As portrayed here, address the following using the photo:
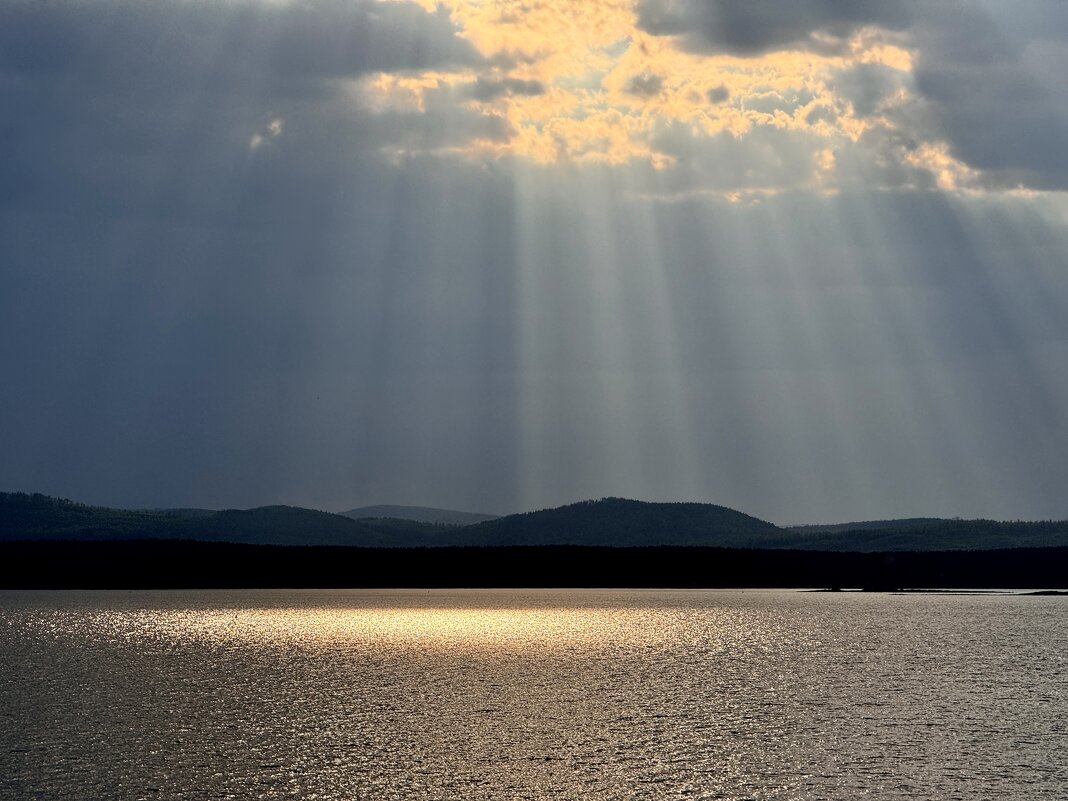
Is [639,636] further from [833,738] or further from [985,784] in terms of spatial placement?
[985,784]

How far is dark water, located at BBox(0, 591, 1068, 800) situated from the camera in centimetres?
5412

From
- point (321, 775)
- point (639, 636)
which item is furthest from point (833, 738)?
point (639, 636)

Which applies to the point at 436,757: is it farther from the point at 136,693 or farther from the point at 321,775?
the point at 136,693

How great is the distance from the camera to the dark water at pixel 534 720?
54.1 meters

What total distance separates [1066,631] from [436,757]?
427ft

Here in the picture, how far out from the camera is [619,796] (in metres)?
51.4

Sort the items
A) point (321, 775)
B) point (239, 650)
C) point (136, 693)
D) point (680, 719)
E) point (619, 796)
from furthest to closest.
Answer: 1. point (239, 650)
2. point (136, 693)
3. point (680, 719)
4. point (321, 775)
5. point (619, 796)

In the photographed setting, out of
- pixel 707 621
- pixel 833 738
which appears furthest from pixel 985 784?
pixel 707 621

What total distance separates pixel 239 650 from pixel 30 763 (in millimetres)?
78805

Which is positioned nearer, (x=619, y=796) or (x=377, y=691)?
(x=619, y=796)

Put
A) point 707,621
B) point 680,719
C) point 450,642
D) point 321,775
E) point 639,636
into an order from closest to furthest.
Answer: point 321,775
point 680,719
point 450,642
point 639,636
point 707,621

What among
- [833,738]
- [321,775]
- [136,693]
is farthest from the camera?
[136,693]

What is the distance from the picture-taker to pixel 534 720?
246 feet

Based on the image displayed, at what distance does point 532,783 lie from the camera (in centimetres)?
5425
